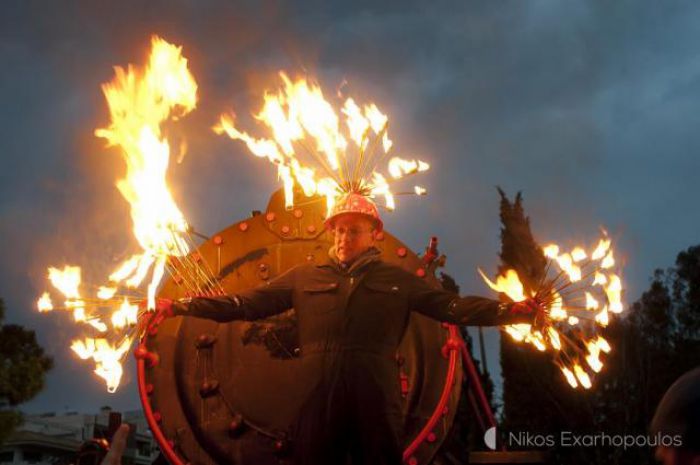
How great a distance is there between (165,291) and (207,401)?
3.49 ft

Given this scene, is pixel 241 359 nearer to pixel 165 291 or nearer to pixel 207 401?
pixel 207 401

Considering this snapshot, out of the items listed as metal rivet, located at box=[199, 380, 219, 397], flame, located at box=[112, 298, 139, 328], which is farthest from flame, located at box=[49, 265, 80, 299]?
metal rivet, located at box=[199, 380, 219, 397]

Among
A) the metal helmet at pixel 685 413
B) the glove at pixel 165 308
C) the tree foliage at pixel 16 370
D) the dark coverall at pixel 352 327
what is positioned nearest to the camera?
the metal helmet at pixel 685 413

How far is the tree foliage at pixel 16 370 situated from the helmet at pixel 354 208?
52.3 ft

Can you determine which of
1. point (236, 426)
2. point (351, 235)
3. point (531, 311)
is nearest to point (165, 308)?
point (236, 426)

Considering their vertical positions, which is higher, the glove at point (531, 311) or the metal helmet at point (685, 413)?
the glove at point (531, 311)

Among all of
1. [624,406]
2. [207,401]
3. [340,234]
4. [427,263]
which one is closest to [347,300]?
[340,234]

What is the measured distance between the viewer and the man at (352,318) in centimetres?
493

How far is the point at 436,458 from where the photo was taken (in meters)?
5.79

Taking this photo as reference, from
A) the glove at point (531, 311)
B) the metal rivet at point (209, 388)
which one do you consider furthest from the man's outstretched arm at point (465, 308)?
the metal rivet at point (209, 388)

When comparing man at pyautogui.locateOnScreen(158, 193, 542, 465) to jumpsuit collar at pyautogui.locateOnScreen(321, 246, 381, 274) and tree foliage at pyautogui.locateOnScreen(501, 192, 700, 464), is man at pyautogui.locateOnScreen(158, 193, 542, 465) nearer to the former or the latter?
jumpsuit collar at pyautogui.locateOnScreen(321, 246, 381, 274)

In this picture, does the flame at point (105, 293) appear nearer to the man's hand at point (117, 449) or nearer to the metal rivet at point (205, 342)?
the metal rivet at point (205, 342)

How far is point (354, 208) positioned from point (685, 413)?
3.78 m

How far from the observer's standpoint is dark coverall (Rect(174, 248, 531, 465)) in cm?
492
